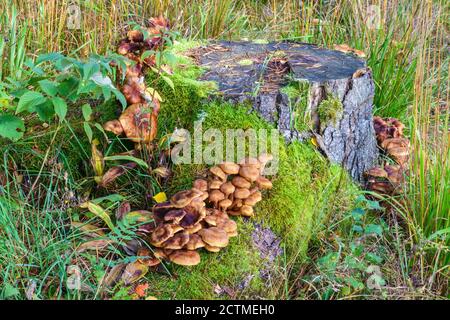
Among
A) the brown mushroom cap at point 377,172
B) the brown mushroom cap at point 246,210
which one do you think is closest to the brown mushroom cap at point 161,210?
the brown mushroom cap at point 246,210

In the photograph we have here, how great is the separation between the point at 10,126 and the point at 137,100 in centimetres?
64

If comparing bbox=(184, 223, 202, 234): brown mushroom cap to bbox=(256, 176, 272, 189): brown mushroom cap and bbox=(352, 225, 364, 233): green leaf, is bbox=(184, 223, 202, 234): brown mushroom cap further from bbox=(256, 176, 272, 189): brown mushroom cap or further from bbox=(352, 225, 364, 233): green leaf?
bbox=(352, 225, 364, 233): green leaf

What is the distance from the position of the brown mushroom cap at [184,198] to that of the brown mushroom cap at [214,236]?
0.15 metres

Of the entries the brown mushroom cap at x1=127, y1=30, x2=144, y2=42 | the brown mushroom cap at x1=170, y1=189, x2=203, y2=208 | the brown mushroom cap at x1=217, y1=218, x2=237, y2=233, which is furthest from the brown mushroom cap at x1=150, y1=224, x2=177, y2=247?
the brown mushroom cap at x1=127, y1=30, x2=144, y2=42

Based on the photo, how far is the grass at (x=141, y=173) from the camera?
2545mm

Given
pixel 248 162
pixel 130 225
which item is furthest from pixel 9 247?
pixel 248 162

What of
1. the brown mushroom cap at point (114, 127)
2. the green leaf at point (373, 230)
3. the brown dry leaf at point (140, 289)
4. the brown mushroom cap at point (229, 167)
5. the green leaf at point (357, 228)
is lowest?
the brown dry leaf at point (140, 289)

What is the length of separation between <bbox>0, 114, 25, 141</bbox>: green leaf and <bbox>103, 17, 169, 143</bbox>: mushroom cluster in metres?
0.42

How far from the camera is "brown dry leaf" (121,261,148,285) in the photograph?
2.45 m

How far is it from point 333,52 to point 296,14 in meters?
1.56

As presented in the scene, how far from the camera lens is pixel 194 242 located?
8.14ft

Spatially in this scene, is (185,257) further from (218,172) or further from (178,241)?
(218,172)

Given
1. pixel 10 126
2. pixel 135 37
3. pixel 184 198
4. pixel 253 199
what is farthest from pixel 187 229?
pixel 135 37

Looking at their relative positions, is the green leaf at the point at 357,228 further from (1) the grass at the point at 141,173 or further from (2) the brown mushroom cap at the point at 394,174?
(2) the brown mushroom cap at the point at 394,174
